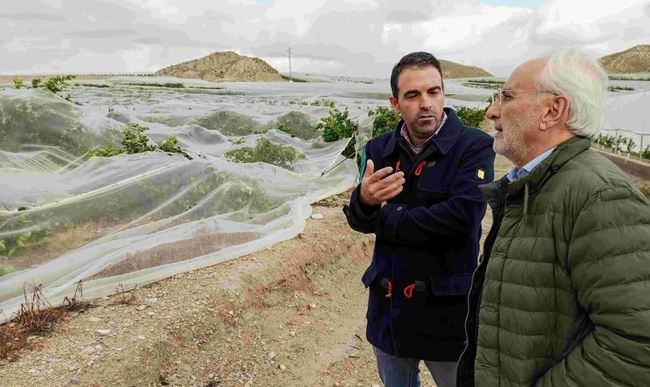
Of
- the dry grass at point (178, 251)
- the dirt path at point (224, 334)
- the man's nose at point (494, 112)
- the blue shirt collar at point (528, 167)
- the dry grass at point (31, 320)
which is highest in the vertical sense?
the man's nose at point (494, 112)

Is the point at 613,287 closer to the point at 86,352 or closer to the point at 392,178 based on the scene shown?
the point at 392,178

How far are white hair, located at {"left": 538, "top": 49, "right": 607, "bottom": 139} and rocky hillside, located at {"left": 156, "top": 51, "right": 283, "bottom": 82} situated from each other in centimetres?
4626

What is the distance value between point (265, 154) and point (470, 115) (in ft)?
33.1

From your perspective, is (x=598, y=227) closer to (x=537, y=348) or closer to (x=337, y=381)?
(x=537, y=348)

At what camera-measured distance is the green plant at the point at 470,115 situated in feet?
50.2

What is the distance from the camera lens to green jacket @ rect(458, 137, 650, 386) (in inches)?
38.2

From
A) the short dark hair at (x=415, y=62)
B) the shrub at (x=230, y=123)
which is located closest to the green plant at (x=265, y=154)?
the shrub at (x=230, y=123)

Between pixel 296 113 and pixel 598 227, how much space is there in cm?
1069

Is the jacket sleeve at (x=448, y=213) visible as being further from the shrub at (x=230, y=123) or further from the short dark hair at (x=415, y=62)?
the shrub at (x=230, y=123)

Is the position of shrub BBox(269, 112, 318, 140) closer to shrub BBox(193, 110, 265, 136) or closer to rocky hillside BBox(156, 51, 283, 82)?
shrub BBox(193, 110, 265, 136)

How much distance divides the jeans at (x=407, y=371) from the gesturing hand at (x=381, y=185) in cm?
66

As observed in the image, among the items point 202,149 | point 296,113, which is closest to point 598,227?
point 202,149

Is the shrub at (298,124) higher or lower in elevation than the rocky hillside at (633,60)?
lower

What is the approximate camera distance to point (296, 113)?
451 inches
